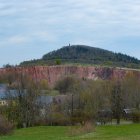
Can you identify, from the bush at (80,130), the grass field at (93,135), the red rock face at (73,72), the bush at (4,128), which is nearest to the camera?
the grass field at (93,135)

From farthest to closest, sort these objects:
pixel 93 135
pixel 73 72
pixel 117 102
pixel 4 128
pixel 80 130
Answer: pixel 73 72
pixel 117 102
pixel 4 128
pixel 80 130
pixel 93 135

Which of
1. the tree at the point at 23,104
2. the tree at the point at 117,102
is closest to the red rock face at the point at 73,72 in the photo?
the tree at the point at 117,102

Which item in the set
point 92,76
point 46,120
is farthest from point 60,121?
point 92,76

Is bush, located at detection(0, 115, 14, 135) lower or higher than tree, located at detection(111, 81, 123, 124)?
lower

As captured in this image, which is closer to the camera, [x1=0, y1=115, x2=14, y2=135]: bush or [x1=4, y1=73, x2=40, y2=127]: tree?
[x1=0, y1=115, x2=14, y2=135]: bush

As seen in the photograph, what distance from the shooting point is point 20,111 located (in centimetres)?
6681

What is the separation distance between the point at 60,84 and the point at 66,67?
85.4ft

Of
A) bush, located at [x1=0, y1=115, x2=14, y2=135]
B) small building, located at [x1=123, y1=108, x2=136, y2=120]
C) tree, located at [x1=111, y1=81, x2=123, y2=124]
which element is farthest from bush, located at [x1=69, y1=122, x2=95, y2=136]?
small building, located at [x1=123, y1=108, x2=136, y2=120]

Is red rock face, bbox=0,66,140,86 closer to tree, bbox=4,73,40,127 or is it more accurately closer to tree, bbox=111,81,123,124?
tree, bbox=111,81,123,124

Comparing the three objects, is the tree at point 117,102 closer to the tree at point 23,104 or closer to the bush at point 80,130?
the tree at point 23,104

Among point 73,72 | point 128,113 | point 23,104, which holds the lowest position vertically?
point 128,113

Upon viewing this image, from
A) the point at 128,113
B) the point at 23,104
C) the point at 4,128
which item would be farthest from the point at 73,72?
the point at 4,128

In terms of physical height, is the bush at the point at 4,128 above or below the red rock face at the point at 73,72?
below

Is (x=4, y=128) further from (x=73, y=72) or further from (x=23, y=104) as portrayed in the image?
(x=73, y=72)
